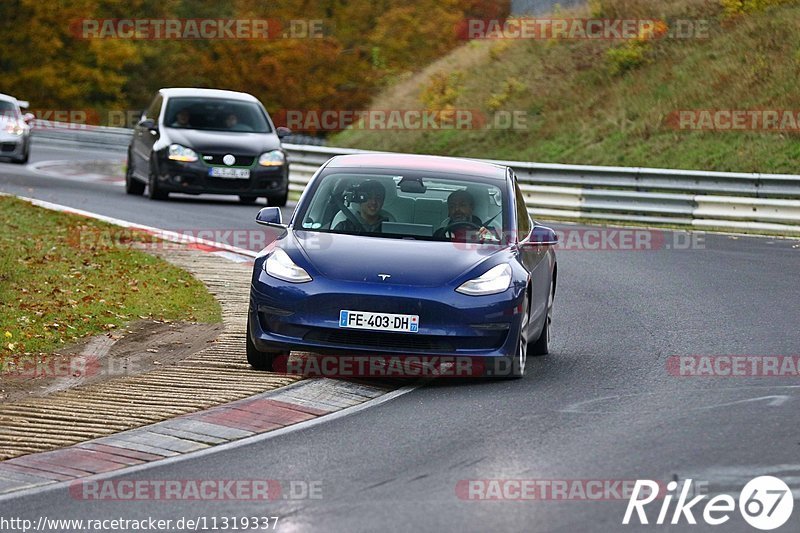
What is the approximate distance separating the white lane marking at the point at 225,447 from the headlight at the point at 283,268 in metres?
0.99

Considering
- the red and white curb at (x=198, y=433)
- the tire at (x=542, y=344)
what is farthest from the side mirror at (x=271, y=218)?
the tire at (x=542, y=344)

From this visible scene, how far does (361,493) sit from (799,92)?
27.4 meters

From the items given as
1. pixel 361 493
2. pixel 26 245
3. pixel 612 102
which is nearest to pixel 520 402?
pixel 361 493

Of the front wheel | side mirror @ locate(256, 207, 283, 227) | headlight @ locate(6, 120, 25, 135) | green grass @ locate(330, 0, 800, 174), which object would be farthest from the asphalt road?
headlight @ locate(6, 120, 25, 135)

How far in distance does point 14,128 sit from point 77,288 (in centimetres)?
2228

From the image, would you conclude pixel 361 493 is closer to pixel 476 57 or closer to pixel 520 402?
pixel 520 402

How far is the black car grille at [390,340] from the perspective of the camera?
10047 millimetres

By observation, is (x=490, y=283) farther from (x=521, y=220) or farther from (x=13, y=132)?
(x=13, y=132)

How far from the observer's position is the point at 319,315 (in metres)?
10.1

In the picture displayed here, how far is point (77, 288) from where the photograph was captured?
14625 millimetres

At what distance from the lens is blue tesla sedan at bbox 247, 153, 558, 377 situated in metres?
10.1

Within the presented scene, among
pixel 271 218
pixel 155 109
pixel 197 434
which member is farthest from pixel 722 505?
pixel 155 109

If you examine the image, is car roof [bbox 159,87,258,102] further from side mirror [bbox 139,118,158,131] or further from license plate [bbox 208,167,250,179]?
license plate [bbox 208,167,250,179]

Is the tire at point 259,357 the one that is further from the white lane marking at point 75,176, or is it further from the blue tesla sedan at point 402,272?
the white lane marking at point 75,176
